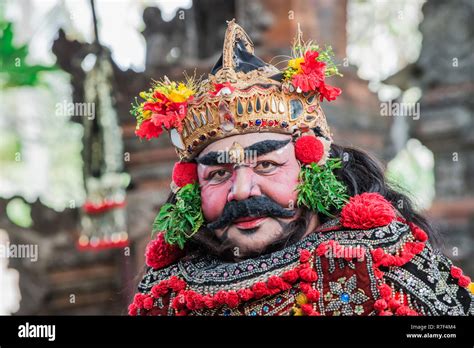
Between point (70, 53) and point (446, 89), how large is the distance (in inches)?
130

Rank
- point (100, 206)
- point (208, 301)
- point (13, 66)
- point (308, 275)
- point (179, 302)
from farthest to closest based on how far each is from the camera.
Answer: point (13, 66) < point (100, 206) < point (179, 302) < point (208, 301) < point (308, 275)

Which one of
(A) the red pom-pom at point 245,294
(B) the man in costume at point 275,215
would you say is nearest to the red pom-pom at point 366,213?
(B) the man in costume at point 275,215

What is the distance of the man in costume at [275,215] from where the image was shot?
479 centimetres

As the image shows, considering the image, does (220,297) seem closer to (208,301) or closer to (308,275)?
(208,301)

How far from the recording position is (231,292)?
489cm

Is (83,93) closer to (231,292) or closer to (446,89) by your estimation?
(446,89)

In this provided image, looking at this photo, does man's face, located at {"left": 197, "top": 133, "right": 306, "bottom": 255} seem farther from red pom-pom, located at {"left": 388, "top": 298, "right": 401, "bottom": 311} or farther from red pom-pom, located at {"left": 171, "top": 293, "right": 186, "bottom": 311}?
red pom-pom, located at {"left": 388, "top": 298, "right": 401, "bottom": 311}

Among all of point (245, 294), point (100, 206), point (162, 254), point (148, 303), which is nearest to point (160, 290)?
point (148, 303)

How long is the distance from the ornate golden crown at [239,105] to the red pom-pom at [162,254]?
0.42 metres

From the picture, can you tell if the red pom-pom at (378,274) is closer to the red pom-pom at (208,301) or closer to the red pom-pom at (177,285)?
the red pom-pom at (208,301)

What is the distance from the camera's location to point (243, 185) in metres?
4.93

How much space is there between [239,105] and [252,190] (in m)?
0.37

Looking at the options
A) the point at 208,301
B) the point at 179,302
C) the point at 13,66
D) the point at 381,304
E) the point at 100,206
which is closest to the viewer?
the point at 381,304
